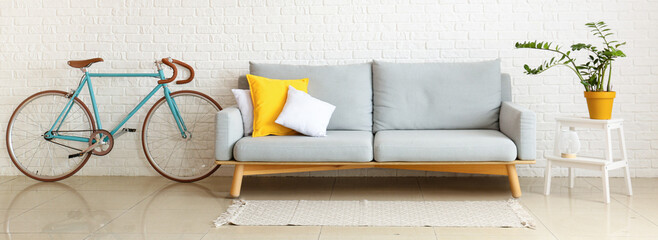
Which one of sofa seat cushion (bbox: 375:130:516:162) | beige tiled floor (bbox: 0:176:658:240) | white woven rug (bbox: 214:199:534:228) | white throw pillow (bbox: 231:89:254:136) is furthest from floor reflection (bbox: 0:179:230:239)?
sofa seat cushion (bbox: 375:130:516:162)

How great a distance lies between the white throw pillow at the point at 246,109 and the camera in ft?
12.9

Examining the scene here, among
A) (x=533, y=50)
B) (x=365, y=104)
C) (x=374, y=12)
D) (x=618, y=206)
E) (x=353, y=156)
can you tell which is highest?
(x=374, y=12)

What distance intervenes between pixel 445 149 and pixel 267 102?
1.15m

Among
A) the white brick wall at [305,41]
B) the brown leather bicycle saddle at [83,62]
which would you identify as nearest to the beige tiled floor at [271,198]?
the white brick wall at [305,41]

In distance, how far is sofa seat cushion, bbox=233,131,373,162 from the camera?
3.53 metres

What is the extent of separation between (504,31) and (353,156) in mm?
1590

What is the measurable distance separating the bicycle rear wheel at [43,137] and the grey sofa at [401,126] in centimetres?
147

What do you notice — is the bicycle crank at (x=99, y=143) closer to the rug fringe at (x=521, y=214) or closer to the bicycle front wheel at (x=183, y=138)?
the bicycle front wheel at (x=183, y=138)

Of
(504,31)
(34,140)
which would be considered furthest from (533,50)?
(34,140)

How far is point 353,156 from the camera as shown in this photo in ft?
11.6

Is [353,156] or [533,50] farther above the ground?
[533,50]

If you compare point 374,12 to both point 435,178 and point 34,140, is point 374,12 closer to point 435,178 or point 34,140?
point 435,178

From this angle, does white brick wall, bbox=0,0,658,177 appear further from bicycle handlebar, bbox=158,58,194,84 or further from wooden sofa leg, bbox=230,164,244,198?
wooden sofa leg, bbox=230,164,244,198

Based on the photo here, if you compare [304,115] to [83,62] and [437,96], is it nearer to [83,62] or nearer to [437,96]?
[437,96]
